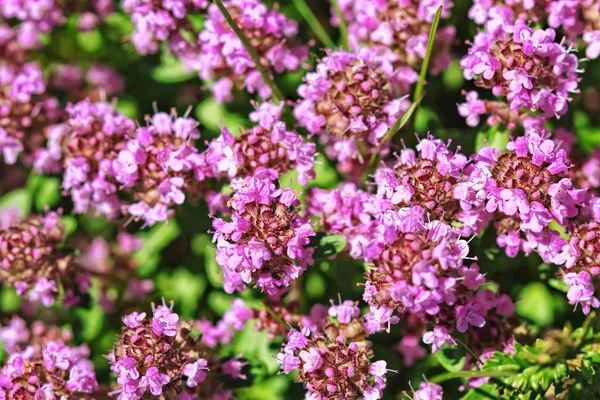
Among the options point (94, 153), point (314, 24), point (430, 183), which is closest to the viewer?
point (430, 183)

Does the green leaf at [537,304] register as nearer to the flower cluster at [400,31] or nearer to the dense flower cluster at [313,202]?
the dense flower cluster at [313,202]

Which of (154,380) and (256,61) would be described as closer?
(154,380)

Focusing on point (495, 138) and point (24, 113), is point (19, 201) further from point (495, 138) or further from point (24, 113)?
point (495, 138)

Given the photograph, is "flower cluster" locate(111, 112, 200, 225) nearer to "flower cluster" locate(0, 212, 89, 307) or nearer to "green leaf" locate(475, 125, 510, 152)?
"flower cluster" locate(0, 212, 89, 307)

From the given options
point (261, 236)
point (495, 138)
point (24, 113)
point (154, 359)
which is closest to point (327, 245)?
point (261, 236)

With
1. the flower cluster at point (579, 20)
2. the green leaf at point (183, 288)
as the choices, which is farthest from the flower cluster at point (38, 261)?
the flower cluster at point (579, 20)

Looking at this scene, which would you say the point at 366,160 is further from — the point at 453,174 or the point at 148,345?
the point at 148,345
